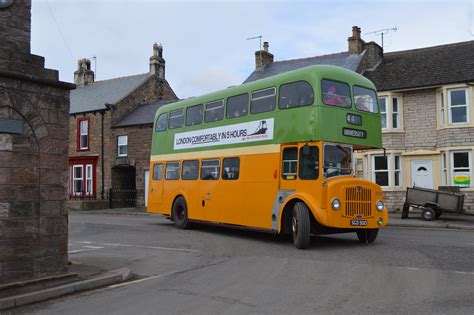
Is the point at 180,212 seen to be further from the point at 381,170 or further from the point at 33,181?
the point at 381,170

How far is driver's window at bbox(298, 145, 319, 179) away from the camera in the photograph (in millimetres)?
11805

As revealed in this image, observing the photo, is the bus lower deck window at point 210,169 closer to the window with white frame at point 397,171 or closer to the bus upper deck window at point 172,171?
the bus upper deck window at point 172,171

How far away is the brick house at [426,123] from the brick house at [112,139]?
1464 centimetres

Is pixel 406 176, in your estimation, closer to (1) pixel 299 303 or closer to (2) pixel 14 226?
(1) pixel 299 303

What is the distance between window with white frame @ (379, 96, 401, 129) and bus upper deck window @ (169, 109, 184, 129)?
38.1ft

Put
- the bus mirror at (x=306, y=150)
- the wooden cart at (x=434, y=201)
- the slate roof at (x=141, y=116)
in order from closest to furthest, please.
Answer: the bus mirror at (x=306, y=150)
the wooden cart at (x=434, y=201)
the slate roof at (x=141, y=116)

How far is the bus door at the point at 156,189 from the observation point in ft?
61.2

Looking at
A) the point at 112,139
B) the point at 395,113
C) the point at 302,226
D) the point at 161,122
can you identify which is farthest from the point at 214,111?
the point at 112,139

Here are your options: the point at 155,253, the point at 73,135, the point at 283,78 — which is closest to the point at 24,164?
the point at 155,253

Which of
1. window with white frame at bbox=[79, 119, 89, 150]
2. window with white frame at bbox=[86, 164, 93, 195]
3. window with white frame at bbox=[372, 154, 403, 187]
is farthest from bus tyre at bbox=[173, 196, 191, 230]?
window with white frame at bbox=[79, 119, 89, 150]

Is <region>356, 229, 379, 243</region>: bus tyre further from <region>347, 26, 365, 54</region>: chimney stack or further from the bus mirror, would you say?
<region>347, 26, 365, 54</region>: chimney stack

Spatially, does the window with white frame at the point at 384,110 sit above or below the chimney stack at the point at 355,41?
below

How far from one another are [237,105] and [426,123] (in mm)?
13156

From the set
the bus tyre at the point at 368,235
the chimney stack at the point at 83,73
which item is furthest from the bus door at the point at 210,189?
the chimney stack at the point at 83,73
